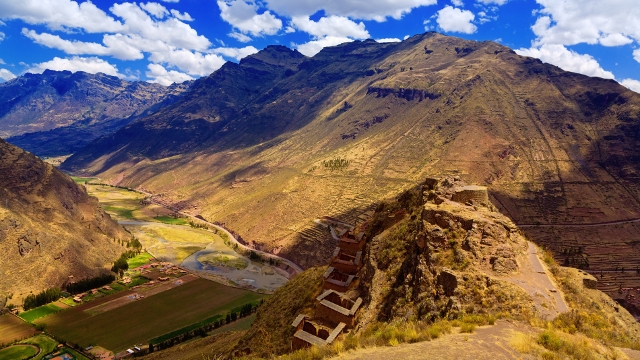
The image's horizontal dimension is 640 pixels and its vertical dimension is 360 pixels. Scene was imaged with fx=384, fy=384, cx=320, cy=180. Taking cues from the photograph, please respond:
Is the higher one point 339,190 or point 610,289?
point 339,190

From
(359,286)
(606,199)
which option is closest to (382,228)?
(359,286)

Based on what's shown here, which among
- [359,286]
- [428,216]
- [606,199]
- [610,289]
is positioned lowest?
[610,289]

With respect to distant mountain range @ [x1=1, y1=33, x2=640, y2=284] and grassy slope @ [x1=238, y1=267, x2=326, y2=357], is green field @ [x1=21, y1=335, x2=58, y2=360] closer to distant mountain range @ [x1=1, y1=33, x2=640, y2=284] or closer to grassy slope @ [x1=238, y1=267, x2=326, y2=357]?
grassy slope @ [x1=238, y1=267, x2=326, y2=357]

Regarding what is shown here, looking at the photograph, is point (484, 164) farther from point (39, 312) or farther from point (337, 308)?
point (39, 312)

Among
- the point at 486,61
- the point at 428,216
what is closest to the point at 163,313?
the point at 428,216

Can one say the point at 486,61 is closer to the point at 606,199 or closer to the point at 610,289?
the point at 606,199

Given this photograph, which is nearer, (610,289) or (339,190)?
(610,289)

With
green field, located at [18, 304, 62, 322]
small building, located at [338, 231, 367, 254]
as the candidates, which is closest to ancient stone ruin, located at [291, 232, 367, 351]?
small building, located at [338, 231, 367, 254]

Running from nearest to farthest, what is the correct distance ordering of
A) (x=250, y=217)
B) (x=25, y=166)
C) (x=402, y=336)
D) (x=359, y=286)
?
(x=402, y=336), (x=359, y=286), (x=25, y=166), (x=250, y=217)

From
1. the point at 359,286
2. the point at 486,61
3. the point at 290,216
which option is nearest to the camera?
the point at 359,286
